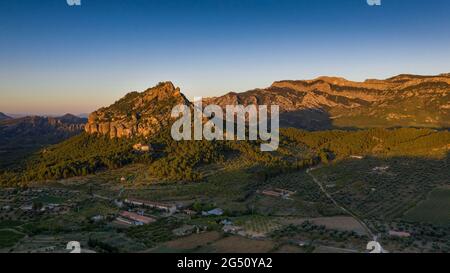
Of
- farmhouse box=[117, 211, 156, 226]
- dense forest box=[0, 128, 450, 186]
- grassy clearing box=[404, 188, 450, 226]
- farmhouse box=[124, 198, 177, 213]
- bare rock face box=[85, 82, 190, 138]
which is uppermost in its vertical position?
bare rock face box=[85, 82, 190, 138]

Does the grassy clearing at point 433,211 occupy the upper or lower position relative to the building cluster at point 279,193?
upper

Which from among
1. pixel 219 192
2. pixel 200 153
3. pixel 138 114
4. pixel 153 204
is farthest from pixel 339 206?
pixel 138 114

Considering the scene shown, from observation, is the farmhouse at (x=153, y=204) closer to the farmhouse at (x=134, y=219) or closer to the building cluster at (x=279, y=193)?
the farmhouse at (x=134, y=219)

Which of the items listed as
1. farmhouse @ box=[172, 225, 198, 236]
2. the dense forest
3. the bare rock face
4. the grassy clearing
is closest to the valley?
the grassy clearing

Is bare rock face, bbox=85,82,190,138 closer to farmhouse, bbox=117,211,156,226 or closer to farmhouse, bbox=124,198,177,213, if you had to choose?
farmhouse, bbox=124,198,177,213

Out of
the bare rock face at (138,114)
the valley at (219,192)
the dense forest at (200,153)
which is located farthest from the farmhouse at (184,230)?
the bare rock face at (138,114)

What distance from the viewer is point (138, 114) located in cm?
13562

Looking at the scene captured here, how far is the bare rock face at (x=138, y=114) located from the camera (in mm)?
124500

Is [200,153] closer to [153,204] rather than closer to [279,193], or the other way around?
[279,193]

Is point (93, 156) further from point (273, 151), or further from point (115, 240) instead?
point (115, 240)

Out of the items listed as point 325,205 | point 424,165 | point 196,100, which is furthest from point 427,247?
point 196,100

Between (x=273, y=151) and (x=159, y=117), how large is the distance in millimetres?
40129

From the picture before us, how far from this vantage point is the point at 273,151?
11356 centimetres

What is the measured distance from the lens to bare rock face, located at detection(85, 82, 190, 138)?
124m
